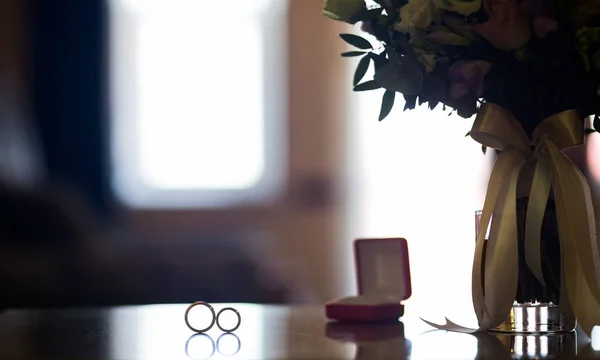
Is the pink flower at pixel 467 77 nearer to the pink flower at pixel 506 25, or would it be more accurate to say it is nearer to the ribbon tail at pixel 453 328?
the pink flower at pixel 506 25

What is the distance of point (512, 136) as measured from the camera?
2.76ft

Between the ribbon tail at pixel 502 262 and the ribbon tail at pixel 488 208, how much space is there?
1cm

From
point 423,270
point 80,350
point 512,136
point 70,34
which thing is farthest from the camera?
point 70,34

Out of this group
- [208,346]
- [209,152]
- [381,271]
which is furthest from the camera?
[209,152]

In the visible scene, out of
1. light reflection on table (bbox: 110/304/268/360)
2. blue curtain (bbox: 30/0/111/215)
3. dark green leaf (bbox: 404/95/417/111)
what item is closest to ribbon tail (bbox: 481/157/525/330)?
dark green leaf (bbox: 404/95/417/111)

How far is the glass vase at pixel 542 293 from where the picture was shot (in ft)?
2.76

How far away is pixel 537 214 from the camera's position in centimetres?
82

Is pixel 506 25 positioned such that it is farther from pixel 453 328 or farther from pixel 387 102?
pixel 453 328

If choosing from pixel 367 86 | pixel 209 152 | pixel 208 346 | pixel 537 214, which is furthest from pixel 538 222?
pixel 209 152

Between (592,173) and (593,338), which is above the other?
(592,173)

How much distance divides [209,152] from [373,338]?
2.17 m

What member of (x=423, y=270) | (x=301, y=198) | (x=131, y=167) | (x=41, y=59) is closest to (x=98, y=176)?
(x=131, y=167)

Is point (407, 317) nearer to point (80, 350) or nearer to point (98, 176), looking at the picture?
point (80, 350)

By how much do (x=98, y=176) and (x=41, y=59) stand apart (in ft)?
1.56
